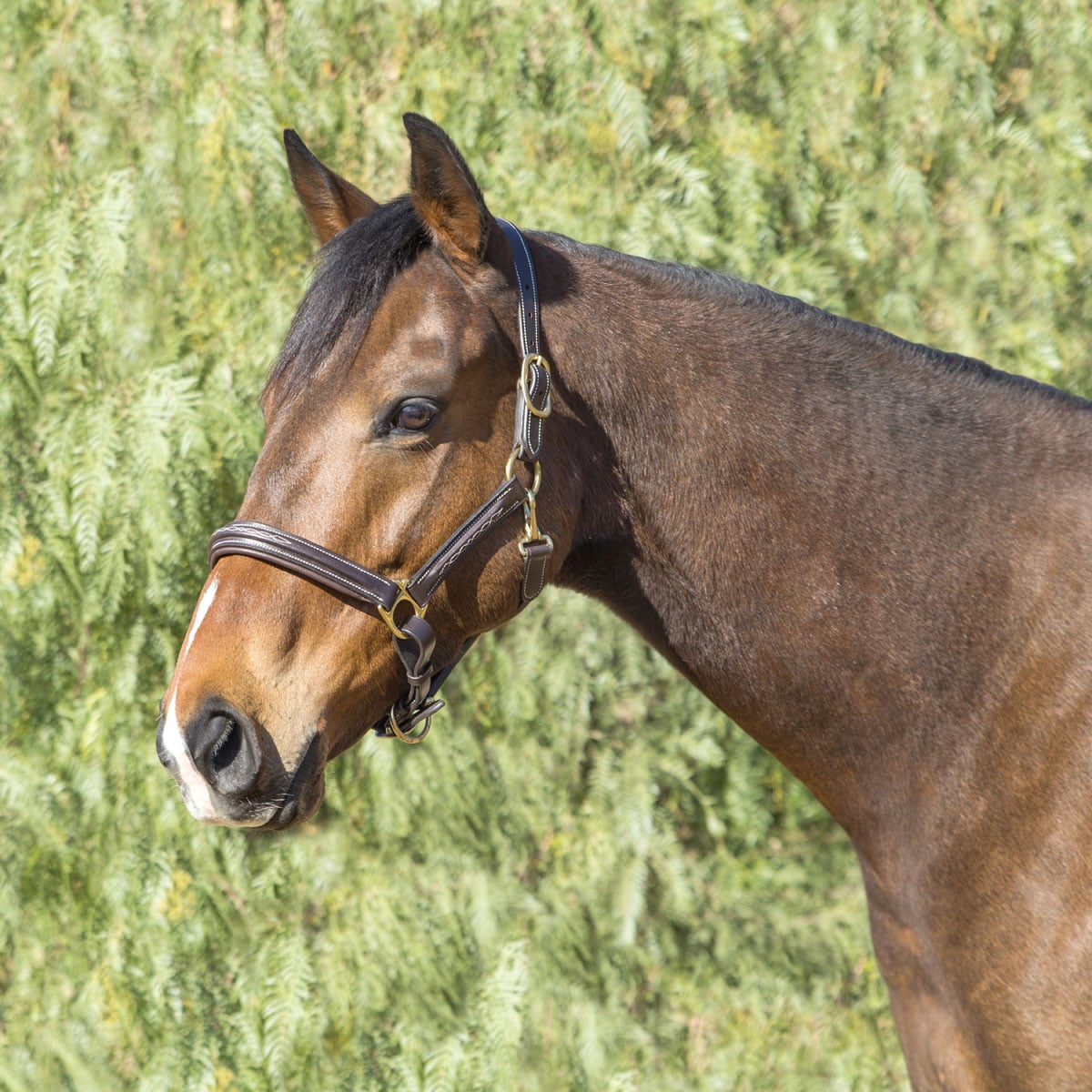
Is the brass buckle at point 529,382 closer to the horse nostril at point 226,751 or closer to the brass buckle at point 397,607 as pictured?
the brass buckle at point 397,607

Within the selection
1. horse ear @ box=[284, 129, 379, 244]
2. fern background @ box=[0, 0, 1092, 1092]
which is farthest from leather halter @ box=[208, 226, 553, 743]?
fern background @ box=[0, 0, 1092, 1092]

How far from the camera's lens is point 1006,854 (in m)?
1.95

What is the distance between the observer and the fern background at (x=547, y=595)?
3.98m

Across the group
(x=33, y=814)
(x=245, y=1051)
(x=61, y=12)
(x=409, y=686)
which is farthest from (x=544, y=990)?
(x=61, y=12)

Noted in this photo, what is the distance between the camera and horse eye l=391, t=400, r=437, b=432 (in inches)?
72.6

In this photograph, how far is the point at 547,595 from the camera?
411 centimetres

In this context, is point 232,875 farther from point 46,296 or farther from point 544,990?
point 46,296

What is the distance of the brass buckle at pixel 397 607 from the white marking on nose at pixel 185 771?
38cm

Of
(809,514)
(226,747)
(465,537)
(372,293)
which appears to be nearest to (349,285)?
(372,293)

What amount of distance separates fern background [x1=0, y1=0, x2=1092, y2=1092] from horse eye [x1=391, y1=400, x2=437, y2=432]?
231 centimetres

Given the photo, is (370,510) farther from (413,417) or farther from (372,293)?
(372,293)

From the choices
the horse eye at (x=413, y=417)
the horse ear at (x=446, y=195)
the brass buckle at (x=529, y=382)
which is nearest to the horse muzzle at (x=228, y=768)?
the horse eye at (x=413, y=417)

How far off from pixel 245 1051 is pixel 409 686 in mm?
2710

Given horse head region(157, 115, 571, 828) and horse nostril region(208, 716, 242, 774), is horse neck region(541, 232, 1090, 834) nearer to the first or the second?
horse head region(157, 115, 571, 828)
